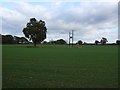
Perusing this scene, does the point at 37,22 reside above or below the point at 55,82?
above

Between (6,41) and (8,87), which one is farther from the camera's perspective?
(6,41)

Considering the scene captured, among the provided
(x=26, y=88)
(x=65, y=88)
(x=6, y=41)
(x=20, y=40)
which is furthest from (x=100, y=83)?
(x=20, y=40)

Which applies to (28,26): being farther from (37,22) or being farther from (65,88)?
(65,88)

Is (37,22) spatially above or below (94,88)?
above

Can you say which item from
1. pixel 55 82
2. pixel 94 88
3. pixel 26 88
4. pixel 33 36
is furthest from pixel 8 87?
pixel 33 36

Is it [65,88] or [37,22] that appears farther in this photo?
[37,22]

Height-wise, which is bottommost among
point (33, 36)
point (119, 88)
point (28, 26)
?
point (119, 88)

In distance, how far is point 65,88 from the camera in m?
5.48

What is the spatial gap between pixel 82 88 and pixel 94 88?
0.43 m

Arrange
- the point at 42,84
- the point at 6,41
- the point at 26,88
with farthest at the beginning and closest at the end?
1. the point at 6,41
2. the point at 42,84
3. the point at 26,88

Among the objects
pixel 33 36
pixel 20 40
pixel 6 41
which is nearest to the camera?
pixel 33 36

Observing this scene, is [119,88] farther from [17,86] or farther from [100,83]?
[17,86]

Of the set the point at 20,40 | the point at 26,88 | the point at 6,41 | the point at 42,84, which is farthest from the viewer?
the point at 20,40

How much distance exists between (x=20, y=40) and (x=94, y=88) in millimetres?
147531
